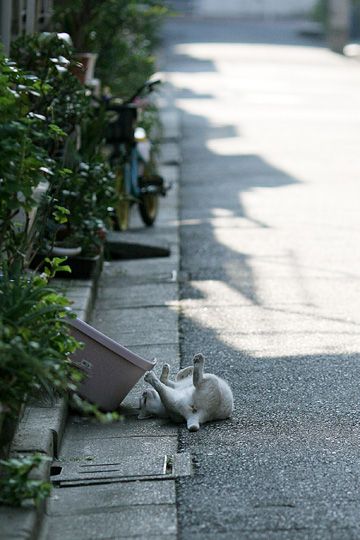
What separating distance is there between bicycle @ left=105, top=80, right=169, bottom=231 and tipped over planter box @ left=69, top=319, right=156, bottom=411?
17.0ft

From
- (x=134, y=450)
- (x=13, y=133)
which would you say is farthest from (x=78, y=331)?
(x=13, y=133)

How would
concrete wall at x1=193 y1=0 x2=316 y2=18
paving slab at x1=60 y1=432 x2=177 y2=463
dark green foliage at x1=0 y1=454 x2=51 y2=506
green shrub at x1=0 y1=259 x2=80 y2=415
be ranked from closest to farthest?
1. green shrub at x1=0 y1=259 x2=80 y2=415
2. dark green foliage at x1=0 y1=454 x2=51 y2=506
3. paving slab at x1=60 y1=432 x2=177 y2=463
4. concrete wall at x1=193 y1=0 x2=316 y2=18

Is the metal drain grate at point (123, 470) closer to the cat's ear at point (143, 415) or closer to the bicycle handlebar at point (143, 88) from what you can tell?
the cat's ear at point (143, 415)

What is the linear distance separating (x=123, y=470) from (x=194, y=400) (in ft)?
2.55

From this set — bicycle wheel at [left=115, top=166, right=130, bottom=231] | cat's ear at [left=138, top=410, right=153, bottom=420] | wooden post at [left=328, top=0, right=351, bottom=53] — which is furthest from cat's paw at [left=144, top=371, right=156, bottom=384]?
wooden post at [left=328, top=0, right=351, bottom=53]

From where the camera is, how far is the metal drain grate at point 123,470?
6027 millimetres

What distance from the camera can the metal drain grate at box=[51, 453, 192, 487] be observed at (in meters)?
6.03

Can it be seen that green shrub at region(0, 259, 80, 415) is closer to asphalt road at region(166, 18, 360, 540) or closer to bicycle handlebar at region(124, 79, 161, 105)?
asphalt road at region(166, 18, 360, 540)

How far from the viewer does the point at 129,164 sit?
1297 centimetres

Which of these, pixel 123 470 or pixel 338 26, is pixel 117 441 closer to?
pixel 123 470

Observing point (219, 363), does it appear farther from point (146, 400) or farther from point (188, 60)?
point (188, 60)

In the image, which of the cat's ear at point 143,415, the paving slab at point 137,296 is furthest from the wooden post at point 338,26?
the cat's ear at point 143,415

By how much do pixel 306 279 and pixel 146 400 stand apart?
4.02 m

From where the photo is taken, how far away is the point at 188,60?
4228cm
